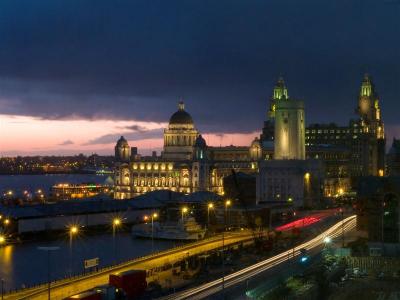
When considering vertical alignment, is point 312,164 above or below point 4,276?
above

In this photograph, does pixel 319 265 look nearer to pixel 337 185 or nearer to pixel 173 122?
pixel 337 185

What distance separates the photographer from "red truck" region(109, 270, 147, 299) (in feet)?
96.7

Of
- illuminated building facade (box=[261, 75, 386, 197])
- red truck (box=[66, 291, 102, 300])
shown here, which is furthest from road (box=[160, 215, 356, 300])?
illuminated building facade (box=[261, 75, 386, 197])

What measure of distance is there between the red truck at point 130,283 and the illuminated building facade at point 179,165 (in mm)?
68598

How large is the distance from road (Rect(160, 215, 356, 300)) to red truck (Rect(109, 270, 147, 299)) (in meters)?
1.38

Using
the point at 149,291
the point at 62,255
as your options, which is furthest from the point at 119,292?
the point at 62,255

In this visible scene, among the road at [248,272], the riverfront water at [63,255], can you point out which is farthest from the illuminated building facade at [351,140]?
the road at [248,272]

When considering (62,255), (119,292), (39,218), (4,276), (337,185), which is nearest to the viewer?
(119,292)

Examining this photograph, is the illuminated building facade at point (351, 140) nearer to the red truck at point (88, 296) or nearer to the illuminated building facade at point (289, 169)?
the illuminated building facade at point (289, 169)

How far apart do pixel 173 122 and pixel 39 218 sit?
2018 inches

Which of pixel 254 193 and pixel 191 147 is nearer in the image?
pixel 254 193

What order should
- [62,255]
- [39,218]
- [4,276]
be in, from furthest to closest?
1. [39,218]
2. [62,255]
3. [4,276]

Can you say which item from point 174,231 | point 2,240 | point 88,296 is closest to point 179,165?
point 174,231

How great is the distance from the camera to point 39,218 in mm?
62250
